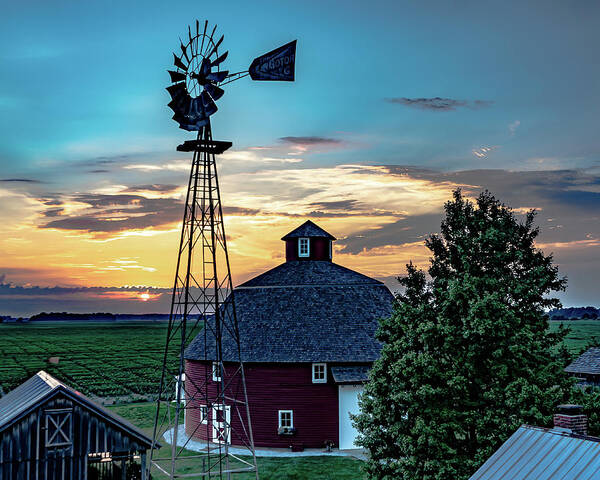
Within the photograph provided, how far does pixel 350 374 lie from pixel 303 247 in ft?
40.7

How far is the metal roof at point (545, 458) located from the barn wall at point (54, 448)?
1327 centimetres

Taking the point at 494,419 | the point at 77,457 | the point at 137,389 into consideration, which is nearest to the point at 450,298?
the point at 494,419

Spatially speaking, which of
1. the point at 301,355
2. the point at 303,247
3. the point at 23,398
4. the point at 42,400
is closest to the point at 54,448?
the point at 42,400

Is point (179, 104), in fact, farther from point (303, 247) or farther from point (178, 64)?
point (303, 247)

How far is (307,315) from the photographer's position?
149ft

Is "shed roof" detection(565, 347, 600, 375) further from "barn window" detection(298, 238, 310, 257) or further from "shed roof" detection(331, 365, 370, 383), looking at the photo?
"barn window" detection(298, 238, 310, 257)

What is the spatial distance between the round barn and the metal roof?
2197 cm

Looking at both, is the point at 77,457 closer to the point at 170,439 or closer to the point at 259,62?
the point at 259,62

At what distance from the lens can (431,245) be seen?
39.6 metres

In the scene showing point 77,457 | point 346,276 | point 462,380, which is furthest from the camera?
point 346,276

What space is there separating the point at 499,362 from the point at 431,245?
45.4 ft

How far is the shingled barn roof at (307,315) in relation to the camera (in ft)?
141

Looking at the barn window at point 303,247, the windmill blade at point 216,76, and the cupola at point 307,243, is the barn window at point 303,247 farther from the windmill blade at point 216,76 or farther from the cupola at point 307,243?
the windmill blade at point 216,76

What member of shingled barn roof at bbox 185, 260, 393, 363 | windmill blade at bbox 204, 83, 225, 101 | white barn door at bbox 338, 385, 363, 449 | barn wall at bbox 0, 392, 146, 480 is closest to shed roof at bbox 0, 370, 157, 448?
barn wall at bbox 0, 392, 146, 480
